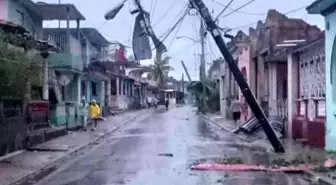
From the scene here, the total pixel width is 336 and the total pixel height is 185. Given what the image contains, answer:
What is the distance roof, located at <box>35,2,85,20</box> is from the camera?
124 ft

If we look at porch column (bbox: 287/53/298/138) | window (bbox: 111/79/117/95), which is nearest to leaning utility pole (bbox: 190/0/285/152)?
porch column (bbox: 287/53/298/138)

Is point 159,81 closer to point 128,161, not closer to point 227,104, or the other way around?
point 227,104

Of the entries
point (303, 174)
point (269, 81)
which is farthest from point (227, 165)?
point (269, 81)

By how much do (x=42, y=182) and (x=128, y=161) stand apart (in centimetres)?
451

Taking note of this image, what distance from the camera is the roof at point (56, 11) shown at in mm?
37844

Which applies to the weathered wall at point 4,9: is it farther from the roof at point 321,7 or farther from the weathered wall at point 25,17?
the roof at point 321,7

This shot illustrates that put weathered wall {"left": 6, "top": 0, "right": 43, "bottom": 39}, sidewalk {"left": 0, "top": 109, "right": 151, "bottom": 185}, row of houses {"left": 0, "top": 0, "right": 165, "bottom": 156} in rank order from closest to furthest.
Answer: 1. sidewalk {"left": 0, "top": 109, "right": 151, "bottom": 185}
2. row of houses {"left": 0, "top": 0, "right": 165, "bottom": 156}
3. weathered wall {"left": 6, "top": 0, "right": 43, "bottom": 39}

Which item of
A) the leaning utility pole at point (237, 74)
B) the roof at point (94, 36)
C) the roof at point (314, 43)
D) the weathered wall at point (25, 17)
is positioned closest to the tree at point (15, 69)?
the leaning utility pole at point (237, 74)

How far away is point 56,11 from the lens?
130 feet

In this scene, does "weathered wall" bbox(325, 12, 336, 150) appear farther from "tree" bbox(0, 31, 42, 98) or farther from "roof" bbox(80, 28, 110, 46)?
"roof" bbox(80, 28, 110, 46)

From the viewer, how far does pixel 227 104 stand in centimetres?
5319

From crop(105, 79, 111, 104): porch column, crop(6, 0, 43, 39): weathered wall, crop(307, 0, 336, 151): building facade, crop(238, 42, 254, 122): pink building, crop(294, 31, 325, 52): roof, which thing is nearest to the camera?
crop(307, 0, 336, 151): building facade

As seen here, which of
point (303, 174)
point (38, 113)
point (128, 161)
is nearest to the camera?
point (303, 174)

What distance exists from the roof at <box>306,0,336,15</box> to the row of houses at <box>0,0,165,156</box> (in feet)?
32.2
